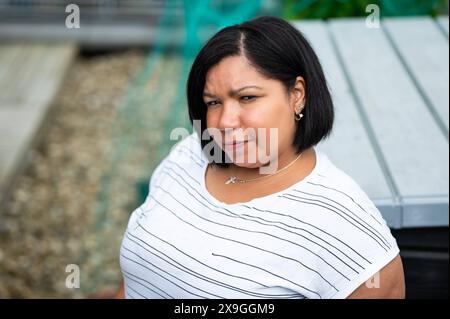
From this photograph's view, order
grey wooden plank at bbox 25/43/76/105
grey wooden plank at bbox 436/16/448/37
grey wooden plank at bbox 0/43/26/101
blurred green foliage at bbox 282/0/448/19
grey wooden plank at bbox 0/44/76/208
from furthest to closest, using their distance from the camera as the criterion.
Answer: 1. grey wooden plank at bbox 0/43/26/101
2. grey wooden plank at bbox 25/43/76/105
3. grey wooden plank at bbox 0/44/76/208
4. blurred green foliage at bbox 282/0/448/19
5. grey wooden plank at bbox 436/16/448/37

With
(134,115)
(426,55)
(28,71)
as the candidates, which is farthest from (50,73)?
(426,55)

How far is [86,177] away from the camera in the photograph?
534 cm

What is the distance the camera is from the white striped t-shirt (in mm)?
1537

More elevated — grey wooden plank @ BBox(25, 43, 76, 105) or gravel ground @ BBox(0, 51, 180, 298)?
grey wooden plank @ BBox(25, 43, 76, 105)

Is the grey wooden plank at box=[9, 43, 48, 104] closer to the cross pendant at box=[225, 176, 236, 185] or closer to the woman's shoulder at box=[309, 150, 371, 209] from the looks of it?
the cross pendant at box=[225, 176, 236, 185]

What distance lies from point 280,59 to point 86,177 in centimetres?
396

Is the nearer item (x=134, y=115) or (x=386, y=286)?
(x=386, y=286)

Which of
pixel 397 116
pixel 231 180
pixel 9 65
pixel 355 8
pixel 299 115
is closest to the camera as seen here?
pixel 299 115

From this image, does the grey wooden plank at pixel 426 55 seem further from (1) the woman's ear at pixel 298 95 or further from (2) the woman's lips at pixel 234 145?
(2) the woman's lips at pixel 234 145

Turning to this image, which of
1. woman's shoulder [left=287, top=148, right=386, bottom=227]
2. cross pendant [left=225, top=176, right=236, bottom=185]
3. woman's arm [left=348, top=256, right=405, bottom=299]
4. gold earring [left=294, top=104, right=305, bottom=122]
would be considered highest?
gold earring [left=294, top=104, right=305, bottom=122]

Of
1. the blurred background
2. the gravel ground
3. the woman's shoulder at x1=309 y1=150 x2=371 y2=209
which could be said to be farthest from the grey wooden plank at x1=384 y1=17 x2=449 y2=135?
the gravel ground

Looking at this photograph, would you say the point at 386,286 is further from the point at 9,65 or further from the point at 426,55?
the point at 9,65

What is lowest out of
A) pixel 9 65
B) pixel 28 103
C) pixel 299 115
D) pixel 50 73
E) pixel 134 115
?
pixel 299 115

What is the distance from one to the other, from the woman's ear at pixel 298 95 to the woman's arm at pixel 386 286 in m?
0.38
